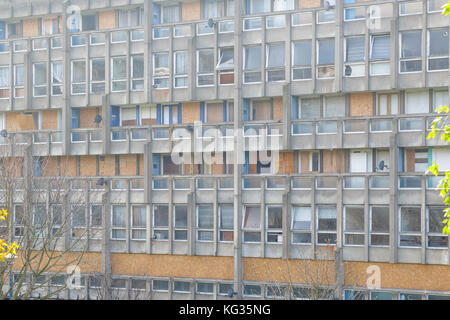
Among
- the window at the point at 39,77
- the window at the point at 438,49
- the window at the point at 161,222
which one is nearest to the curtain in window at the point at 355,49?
the window at the point at 438,49

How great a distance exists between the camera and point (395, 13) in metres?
32.8

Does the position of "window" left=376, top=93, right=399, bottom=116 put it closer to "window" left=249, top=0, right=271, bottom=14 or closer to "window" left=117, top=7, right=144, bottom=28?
"window" left=249, top=0, right=271, bottom=14

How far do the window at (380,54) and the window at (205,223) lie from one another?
9646mm

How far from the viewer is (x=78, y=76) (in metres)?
40.0

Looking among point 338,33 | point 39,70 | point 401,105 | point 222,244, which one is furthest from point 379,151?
point 39,70

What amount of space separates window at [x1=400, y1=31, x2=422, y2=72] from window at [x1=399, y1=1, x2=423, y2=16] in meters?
0.81

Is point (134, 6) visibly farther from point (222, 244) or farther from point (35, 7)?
point (222, 244)

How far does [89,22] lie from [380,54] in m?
15.4

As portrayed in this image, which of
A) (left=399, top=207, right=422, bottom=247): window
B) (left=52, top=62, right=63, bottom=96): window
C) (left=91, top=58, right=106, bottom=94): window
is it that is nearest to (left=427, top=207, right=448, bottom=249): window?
(left=399, top=207, right=422, bottom=247): window

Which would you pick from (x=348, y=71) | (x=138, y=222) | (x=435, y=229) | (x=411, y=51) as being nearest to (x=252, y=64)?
(x=348, y=71)

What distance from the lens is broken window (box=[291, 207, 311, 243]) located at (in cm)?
3441

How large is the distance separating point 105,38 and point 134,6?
2120 mm

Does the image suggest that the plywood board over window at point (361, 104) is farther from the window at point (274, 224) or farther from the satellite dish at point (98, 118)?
the satellite dish at point (98, 118)

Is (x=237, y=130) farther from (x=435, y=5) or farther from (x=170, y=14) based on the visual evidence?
(x=435, y=5)
